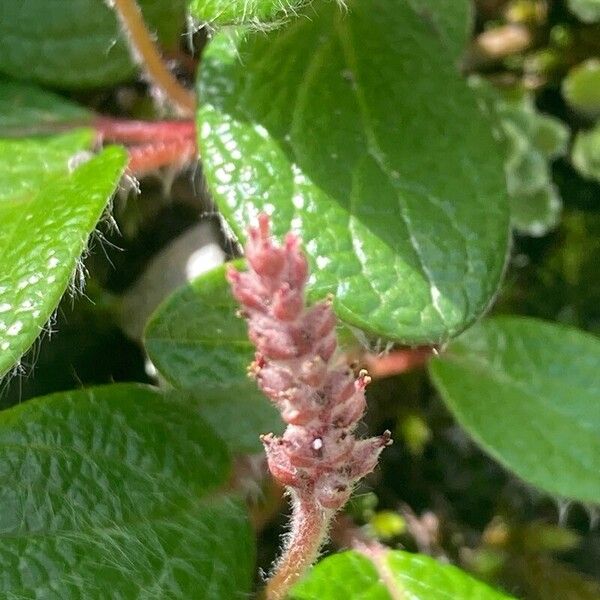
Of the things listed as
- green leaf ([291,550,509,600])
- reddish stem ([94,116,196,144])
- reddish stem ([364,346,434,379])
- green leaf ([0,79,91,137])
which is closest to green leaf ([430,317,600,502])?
reddish stem ([364,346,434,379])

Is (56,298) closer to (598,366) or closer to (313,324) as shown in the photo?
(313,324)

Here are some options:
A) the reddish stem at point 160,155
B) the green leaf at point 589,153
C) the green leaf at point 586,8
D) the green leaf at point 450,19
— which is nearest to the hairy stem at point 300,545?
the reddish stem at point 160,155

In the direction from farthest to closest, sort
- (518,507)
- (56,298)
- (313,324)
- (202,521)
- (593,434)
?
(518,507) → (593,434) → (202,521) → (56,298) → (313,324)

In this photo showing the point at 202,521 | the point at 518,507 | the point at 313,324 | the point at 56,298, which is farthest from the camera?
the point at 518,507

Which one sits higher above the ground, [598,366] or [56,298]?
[56,298]

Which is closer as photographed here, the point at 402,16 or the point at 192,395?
the point at 192,395

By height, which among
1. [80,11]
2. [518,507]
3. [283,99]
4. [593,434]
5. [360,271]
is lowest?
[518,507]

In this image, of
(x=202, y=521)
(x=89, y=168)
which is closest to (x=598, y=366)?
(x=202, y=521)
